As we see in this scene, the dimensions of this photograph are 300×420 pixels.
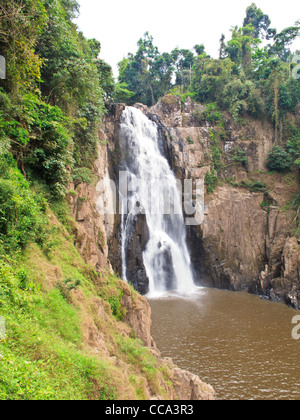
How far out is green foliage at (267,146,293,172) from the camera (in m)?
24.4

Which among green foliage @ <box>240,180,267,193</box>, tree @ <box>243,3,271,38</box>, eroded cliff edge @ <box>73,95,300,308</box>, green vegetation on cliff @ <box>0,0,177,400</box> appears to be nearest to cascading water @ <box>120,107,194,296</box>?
eroded cliff edge @ <box>73,95,300,308</box>

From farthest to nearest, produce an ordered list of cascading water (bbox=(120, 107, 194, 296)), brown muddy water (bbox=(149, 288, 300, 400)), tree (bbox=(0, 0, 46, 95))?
cascading water (bbox=(120, 107, 194, 296)) < brown muddy water (bbox=(149, 288, 300, 400)) < tree (bbox=(0, 0, 46, 95))

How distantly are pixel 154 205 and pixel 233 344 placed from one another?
12.0 metres

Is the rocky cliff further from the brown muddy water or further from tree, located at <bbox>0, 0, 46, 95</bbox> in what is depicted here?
tree, located at <bbox>0, 0, 46, 95</bbox>

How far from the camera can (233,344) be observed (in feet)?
39.4

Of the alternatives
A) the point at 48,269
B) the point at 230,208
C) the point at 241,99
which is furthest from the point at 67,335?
the point at 241,99

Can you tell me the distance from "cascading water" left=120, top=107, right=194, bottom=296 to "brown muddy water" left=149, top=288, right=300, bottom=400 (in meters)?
2.96

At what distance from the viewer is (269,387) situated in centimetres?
931

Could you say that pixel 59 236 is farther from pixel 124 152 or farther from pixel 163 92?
pixel 163 92

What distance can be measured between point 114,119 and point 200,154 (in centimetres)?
950

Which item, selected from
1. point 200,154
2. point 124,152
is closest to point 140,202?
point 124,152

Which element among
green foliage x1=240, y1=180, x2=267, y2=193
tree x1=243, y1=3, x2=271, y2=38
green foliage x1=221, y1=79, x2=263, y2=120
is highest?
tree x1=243, y1=3, x2=271, y2=38

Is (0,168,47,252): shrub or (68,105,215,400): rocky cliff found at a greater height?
(0,168,47,252): shrub

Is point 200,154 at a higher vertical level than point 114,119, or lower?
lower
